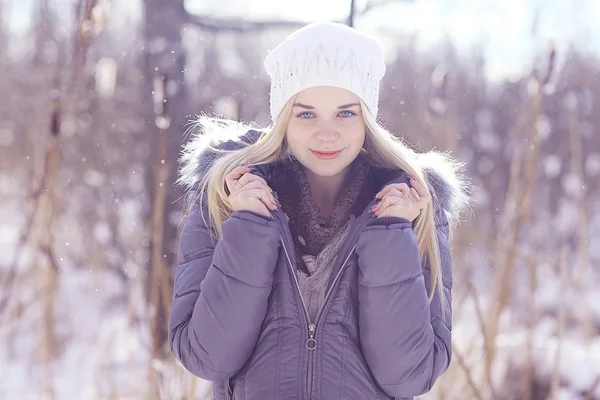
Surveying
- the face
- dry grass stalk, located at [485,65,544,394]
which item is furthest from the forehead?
dry grass stalk, located at [485,65,544,394]

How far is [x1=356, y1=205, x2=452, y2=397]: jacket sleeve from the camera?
1.19 metres

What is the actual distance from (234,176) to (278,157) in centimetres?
15

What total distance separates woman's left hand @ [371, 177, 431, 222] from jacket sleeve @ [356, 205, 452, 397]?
0.9 inches

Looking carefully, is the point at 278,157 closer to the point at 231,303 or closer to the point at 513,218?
the point at 231,303

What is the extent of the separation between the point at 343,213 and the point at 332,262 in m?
0.12

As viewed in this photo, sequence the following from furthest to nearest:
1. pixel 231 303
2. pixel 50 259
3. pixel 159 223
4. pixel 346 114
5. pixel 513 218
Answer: pixel 513 218 → pixel 159 223 → pixel 50 259 → pixel 346 114 → pixel 231 303

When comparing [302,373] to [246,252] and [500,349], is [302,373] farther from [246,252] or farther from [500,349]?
[500,349]

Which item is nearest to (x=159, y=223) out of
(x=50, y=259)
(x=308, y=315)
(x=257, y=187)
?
(x=50, y=259)

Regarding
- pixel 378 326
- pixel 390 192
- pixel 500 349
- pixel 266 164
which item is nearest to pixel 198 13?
pixel 266 164

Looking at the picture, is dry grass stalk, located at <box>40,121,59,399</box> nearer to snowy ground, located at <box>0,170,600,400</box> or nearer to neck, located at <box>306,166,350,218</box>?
snowy ground, located at <box>0,170,600,400</box>

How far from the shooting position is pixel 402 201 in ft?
4.21

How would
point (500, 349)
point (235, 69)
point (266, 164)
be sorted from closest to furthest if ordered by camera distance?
point (266, 164)
point (500, 349)
point (235, 69)

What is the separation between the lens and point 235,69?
179 inches

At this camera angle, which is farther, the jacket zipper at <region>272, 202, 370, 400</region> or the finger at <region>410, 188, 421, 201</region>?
the finger at <region>410, 188, 421, 201</region>
